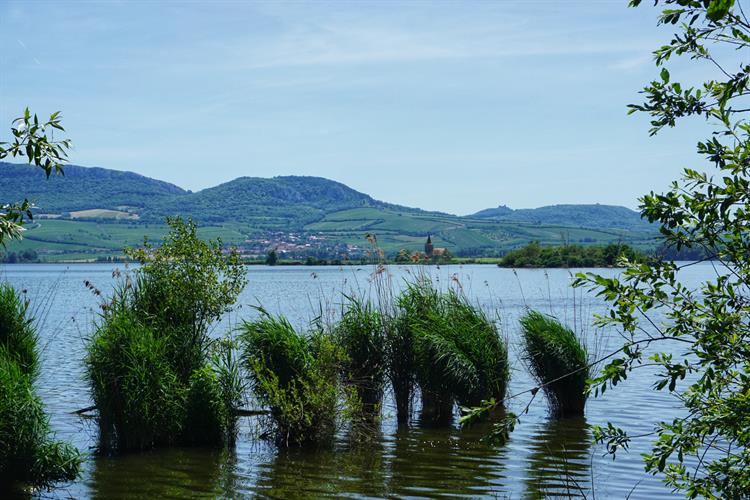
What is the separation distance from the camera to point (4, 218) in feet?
20.9

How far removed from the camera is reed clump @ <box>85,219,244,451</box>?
14039 mm

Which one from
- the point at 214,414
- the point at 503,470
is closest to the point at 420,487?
the point at 503,470

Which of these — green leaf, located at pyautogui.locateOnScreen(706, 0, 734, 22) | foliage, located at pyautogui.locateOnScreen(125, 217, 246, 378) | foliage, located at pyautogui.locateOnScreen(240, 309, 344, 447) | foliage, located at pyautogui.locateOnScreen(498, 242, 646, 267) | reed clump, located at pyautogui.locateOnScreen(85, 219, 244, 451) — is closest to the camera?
green leaf, located at pyautogui.locateOnScreen(706, 0, 734, 22)

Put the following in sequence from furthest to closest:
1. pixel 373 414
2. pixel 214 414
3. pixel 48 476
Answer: pixel 373 414, pixel 214 414, pixel 48 476

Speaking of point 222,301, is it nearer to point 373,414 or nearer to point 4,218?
point 373,414

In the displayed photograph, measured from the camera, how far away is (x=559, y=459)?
14.6 metres

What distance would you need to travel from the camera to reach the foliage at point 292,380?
14.7 meters

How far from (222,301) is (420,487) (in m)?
6.03

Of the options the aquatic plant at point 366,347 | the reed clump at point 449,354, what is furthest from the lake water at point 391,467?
the aquatic plant at point 366,347

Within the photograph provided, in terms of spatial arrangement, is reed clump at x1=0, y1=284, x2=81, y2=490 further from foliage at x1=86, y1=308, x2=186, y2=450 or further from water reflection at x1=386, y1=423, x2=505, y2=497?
water reflection at x1=386, y1=423, x2=505, y2=497

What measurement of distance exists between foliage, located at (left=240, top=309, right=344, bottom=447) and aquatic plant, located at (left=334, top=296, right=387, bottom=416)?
4.52 feet

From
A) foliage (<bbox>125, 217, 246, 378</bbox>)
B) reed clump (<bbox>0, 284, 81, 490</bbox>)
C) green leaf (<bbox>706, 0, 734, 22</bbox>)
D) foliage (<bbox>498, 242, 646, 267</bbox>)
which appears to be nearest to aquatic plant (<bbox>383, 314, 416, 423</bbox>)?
foliage (<bbox>125, 217, 246, 378</bbox>)

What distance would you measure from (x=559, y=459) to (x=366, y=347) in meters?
4.89

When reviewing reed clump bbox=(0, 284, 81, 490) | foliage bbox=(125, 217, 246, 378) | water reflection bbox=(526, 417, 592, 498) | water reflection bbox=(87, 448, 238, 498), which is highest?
foliage bbox=(125, 217, 246, 378)
